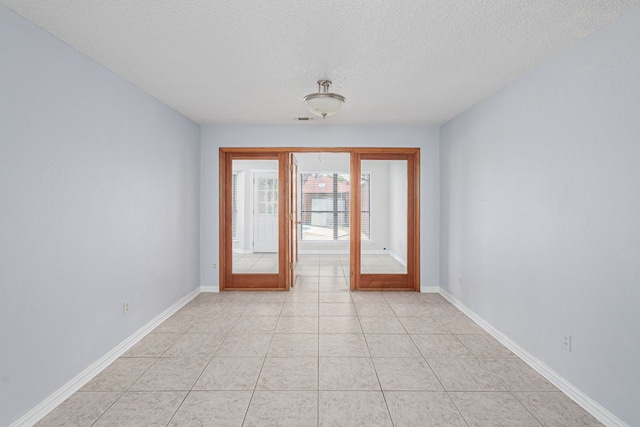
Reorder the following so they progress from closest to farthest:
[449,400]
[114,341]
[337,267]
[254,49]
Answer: [449,400], [254,49], [114,341], [337,267]

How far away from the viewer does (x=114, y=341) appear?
280 centimetres

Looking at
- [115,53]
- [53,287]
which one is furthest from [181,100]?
[53,287]

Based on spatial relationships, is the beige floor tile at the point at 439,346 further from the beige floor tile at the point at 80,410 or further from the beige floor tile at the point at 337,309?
the beige floor tile at the point at 80,410

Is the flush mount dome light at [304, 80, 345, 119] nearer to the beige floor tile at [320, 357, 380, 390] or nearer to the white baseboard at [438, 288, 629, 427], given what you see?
the beige floor tile at [320, 357, 380, 390]

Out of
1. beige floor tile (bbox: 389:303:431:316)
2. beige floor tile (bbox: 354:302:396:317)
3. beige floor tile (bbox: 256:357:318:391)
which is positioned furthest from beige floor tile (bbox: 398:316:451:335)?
beige floor tile (bbox: 256:357:318:391)

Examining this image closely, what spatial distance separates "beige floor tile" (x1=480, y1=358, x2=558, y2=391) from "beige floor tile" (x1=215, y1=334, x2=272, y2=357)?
192 centimetres

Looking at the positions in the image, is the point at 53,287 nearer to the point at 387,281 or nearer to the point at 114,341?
the point at 114,341

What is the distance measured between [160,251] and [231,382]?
1787mm

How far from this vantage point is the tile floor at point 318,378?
204cm

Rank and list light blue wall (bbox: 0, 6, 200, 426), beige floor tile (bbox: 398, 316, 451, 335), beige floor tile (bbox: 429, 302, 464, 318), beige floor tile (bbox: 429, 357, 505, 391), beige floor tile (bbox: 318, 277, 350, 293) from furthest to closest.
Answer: beige floor tile (bbox: 318, 277, 350, 293) → beige floor tile (bbox: 429, 302, 464, 318) → beige floor tile (bbox: 398, 316, 451, 335) → beige floor tile (bbox: 429, 357, 505, 391) → light blue wall (bbox: 0, 6, 200, 426)

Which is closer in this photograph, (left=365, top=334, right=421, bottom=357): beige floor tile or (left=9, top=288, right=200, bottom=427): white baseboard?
(left=9, top=288, right=200, bottom=427): white baseboard

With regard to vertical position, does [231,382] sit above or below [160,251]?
below

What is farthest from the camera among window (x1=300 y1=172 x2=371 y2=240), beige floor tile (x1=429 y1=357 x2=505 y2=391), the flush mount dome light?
window (x1=300 y1=172 x2=371 y2=240)

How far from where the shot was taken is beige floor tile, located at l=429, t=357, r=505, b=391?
7.75ft
